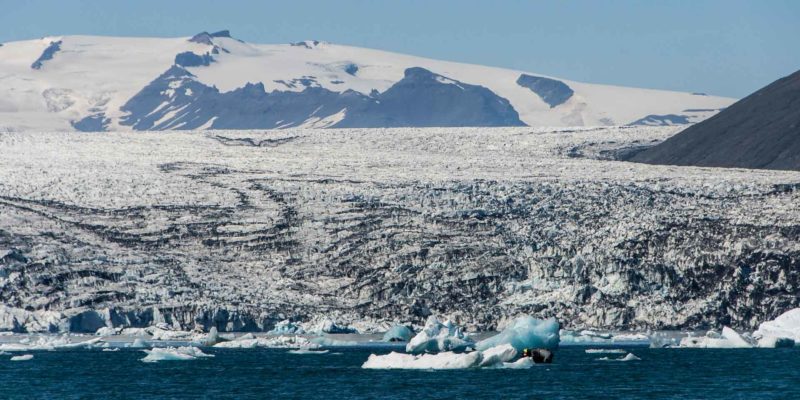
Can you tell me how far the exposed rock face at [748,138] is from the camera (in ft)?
242

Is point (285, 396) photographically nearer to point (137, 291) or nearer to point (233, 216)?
point (137, 291)

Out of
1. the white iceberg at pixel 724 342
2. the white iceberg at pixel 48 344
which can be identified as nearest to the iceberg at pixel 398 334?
the white iceberg at pixel 724 342

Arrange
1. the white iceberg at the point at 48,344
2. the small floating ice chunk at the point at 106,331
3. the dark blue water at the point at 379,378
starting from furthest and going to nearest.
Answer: the small floating ice chunk at the point at 106,331 < the white iceberg at the point at 48,344 < the dark blue water at the point at 379,378

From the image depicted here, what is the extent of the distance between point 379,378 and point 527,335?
5385 millimetres

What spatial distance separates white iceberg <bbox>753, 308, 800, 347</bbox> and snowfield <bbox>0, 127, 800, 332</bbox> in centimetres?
332

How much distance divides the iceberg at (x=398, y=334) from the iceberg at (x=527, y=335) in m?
6.20

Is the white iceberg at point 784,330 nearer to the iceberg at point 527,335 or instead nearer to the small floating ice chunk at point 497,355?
the iceberg at point 527,335

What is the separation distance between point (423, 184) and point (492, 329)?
505 inches

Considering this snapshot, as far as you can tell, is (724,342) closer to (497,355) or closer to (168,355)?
(497,355)

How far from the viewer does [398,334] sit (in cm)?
4741

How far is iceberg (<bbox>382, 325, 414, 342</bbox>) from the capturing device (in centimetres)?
4728

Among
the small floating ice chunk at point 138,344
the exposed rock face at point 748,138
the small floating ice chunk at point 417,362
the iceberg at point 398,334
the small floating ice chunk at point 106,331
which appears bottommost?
the small floating ice chunk at point 138,344

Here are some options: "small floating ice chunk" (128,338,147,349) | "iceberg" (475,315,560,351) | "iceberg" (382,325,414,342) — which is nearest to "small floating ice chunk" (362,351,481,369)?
"iceberg" (475,315,560,351)

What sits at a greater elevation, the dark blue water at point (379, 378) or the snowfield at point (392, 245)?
the snowfield at point (392, 245)
